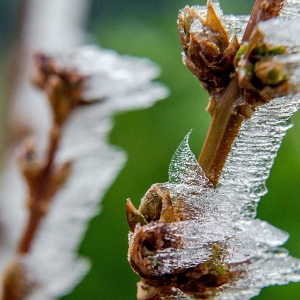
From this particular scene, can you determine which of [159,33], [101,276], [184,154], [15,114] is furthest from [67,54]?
[159,33]

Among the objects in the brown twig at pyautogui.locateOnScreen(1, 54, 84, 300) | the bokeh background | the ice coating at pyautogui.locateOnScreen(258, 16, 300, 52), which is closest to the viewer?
the ice coating at pyautogui.locateOnScreen(258, 16, 300, 52)

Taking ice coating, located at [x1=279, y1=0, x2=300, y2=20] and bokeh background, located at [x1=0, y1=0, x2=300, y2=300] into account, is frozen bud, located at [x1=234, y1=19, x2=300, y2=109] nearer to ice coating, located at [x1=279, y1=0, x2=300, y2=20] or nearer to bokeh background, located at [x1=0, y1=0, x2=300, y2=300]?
ice coating, located at [x1=279, y1=0, x2=300, y2=20]

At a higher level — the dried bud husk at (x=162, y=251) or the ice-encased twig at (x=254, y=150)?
the ice-encased twig at (x=254, y=150)

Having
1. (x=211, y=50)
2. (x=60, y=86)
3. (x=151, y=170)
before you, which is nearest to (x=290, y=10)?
(x=211, y=50)

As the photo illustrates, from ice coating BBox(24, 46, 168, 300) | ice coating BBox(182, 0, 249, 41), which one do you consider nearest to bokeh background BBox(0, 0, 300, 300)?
ice coating BBox(24, 46, 168, 300)

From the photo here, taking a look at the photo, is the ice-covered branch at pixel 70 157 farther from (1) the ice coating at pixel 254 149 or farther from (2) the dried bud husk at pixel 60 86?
(1) the ice coating at pixel 254 149

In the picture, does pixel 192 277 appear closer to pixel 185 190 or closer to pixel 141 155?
pixel 185 190

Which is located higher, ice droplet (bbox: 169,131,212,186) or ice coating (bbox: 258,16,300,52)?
ice coating (bbox: 258,16,300,52)

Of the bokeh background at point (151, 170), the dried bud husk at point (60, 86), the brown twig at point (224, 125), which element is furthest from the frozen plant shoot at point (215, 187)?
the bokeh background at point (151, 170)

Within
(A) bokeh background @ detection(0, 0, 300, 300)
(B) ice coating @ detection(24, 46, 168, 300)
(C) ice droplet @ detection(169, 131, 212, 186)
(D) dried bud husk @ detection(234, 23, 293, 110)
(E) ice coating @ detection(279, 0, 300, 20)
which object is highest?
(E) ice coating @ detection(279, 0, 300, 20)
